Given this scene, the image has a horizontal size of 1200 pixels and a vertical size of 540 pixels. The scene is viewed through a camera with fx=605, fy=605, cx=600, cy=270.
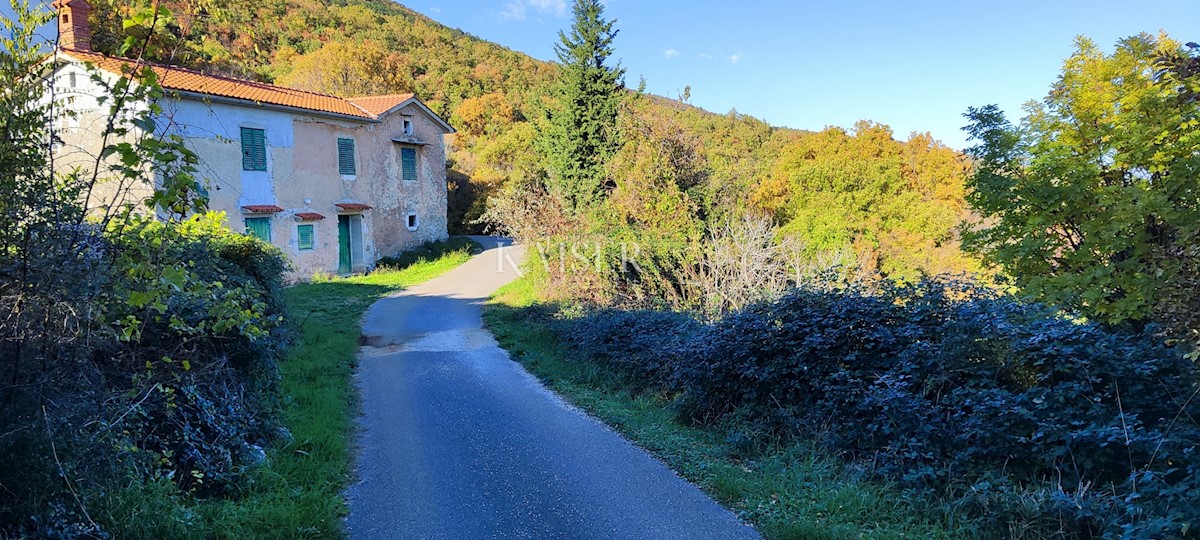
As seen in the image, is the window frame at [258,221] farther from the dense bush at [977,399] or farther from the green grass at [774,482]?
the dense bush at [977,399]

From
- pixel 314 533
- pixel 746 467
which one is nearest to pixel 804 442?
pixel 746 467

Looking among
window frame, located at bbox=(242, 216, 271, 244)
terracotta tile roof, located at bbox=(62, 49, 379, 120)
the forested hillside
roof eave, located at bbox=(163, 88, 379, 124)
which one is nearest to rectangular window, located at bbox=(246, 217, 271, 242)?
window frame, located at bbox=(242, 216, 271, 244)

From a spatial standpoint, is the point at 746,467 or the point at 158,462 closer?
the point at 158,462

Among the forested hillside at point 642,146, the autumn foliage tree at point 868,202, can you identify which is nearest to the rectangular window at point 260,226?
the forested hillside at point 642,146

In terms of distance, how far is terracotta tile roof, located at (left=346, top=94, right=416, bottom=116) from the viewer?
79.0 feet

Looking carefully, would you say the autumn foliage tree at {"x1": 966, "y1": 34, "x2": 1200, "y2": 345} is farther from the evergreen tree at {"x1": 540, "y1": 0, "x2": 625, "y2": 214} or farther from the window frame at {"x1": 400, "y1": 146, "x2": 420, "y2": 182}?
the window frame at {"x1": 400, "y1": 146, "x2": 420, "y2": 182}

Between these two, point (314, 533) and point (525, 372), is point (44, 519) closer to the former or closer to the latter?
point (314, 533)

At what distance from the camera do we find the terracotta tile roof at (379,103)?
2409 centimetres

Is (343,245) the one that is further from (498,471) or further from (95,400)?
(95,400)

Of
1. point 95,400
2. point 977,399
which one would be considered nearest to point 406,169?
point 95,400

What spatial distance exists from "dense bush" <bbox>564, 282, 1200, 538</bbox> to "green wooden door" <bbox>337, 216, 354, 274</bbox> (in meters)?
18.5

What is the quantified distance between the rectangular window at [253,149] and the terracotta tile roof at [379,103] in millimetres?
5285

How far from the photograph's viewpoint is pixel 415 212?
26.5m

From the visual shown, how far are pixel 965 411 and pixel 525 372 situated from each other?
6.27 meters
